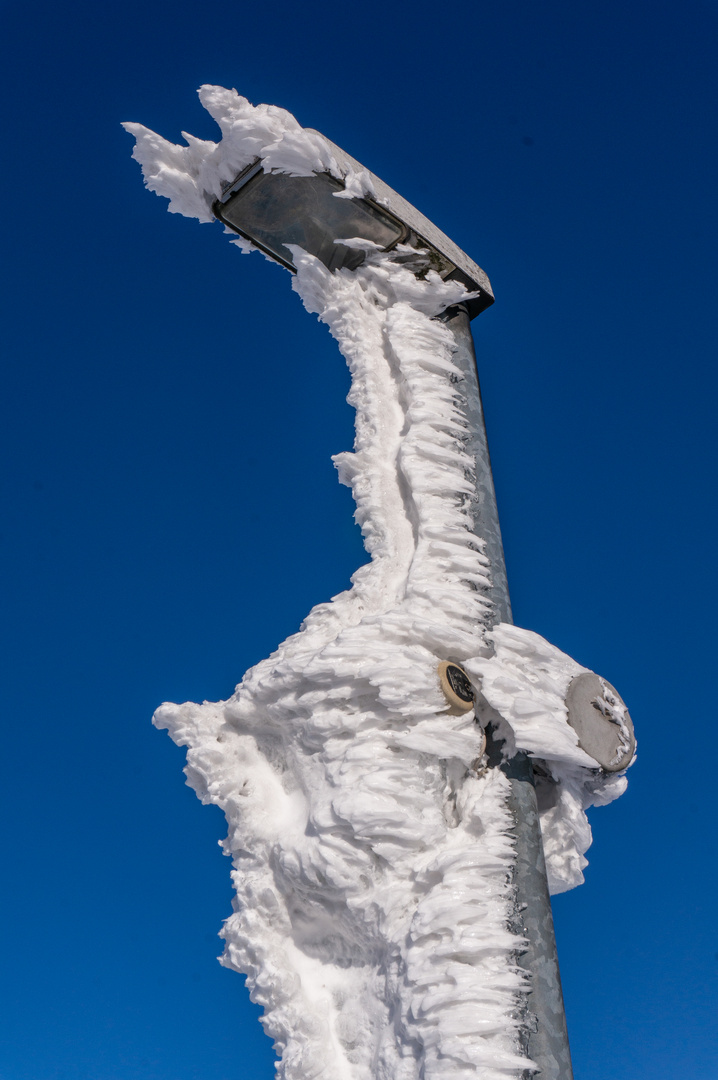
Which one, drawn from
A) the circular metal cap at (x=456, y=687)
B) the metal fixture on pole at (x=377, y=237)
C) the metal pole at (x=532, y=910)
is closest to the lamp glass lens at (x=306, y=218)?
the metal fixture on pole at (x=377, y=237)

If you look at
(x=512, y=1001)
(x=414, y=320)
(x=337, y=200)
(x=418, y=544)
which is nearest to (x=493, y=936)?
(x=512, y=1001)

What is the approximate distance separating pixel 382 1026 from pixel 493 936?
0.20 metres

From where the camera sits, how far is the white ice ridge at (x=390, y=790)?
0.90 metres

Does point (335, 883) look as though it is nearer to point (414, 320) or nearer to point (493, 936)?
point (493, 936)

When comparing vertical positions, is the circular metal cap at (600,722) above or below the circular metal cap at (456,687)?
below

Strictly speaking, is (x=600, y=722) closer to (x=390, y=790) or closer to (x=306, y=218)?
(x=390, y=790)

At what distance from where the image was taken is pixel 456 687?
1092 millimetres

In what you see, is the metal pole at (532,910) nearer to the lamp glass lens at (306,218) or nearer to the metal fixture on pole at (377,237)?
the metal fixture on pole at (377,237)

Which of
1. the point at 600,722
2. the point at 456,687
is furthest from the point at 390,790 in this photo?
the point at 600,722

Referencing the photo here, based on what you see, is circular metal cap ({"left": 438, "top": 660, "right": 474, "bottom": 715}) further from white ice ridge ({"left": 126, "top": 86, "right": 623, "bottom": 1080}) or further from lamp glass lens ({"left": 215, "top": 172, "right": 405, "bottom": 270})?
lamp glass lens ({"left": 215, "top": 172, "right": 405, "bottom": 270})

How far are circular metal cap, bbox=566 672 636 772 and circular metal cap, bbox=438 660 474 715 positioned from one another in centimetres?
14

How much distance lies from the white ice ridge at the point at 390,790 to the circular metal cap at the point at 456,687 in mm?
13

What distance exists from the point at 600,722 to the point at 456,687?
0.22 m

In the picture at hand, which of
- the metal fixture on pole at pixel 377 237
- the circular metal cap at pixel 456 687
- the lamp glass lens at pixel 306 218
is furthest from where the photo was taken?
the lamp glass lens at pixel 306 218
